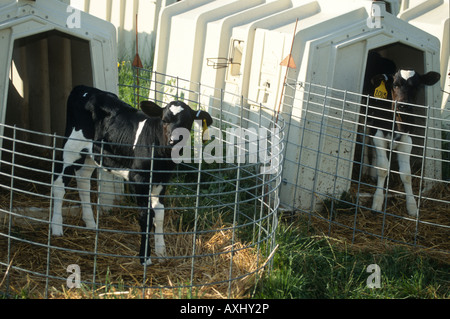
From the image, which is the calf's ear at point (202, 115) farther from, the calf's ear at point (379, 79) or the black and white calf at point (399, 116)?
the calf's ear at point (379, 79)

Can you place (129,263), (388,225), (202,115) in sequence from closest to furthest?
(129,263)
(202,115)
(388,225)

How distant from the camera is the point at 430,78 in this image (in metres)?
7.74

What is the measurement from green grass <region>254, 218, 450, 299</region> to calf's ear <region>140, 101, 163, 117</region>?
1606mm

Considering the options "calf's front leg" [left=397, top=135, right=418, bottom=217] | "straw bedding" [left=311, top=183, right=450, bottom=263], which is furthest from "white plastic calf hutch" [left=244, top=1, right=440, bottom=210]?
"calf's front leg" [left=397, top=135, right=418, bottom=217]

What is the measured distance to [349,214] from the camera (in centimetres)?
764

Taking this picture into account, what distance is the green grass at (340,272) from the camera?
17.8 ft

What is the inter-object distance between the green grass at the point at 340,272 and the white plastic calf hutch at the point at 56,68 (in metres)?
2.37

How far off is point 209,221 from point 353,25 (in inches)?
110

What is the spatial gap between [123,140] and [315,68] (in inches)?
91.1

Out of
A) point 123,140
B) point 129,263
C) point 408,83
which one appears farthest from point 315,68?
point 129,263

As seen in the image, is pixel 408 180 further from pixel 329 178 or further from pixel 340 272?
pixel 340 272

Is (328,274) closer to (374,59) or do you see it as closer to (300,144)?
(300,144)

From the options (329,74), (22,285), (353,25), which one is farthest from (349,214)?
(22,285)

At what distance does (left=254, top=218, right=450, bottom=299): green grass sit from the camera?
5438mm
